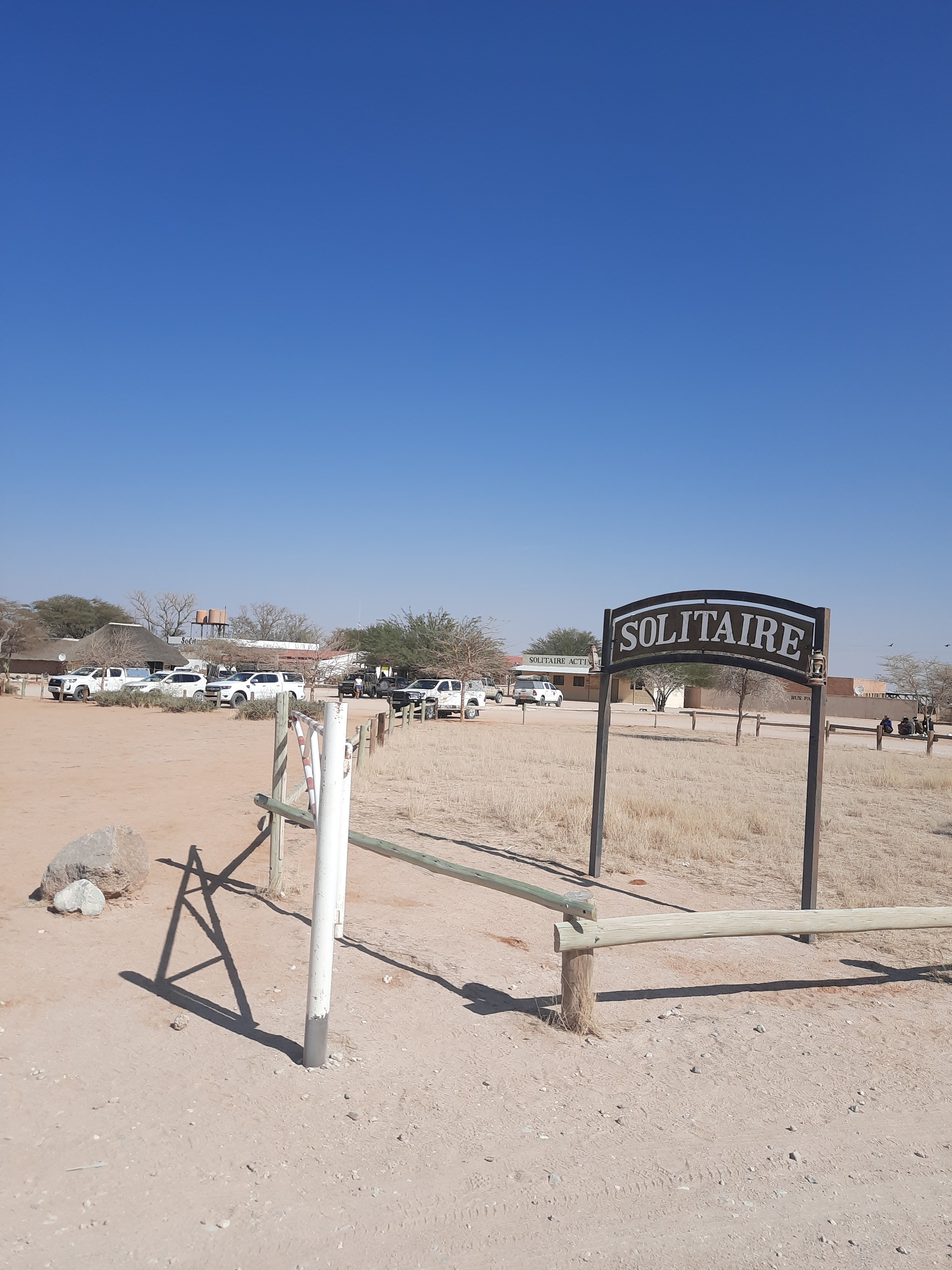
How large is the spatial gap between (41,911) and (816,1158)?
16.9ft

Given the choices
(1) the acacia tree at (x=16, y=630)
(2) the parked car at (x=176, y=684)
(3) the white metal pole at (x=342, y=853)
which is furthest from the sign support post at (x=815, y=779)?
(1) the acacia tree at (x=16, y=630)

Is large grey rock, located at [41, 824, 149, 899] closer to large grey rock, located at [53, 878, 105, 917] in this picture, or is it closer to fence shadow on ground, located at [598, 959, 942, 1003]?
large grey rock, located at [53, 878, 105, 917]

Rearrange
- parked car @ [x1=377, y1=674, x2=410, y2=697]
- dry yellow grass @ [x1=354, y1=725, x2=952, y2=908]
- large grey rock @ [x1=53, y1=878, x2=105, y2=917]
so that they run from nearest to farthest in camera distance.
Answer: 1. large grey rock @ [x1=53, y1=878, x2=105, y2=917]
2. dry yellow grass @ [x1=354, y1=725, x2=952, y2=908]
3. parked car @ [x1=377, y1=674, x2=410, y2=697]

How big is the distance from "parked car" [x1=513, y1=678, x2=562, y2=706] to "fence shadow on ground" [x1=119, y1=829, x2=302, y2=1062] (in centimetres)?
4598

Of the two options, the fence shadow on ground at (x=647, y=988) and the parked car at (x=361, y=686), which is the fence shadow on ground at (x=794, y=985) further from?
the parked car at (x=361, y=686)

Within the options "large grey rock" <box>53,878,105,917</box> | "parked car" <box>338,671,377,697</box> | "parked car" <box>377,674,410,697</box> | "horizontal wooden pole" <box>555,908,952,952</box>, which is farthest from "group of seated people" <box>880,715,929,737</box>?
"large grey rock" <box>53,878,105,917</box>

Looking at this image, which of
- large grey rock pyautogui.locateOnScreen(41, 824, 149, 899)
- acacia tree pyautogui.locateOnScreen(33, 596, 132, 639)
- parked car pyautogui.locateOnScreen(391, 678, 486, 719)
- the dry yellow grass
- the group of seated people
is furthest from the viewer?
acacia tree pyautogui.locateOnScreen(33, 596, 132, 639)

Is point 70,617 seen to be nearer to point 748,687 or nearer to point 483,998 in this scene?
point 748,687

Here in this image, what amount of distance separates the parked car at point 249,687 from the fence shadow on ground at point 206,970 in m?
26.8

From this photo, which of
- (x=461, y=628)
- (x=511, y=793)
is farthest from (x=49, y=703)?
(x=511, y=793)

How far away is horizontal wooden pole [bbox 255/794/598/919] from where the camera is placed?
4.80m

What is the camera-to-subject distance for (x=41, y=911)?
6.15 meters

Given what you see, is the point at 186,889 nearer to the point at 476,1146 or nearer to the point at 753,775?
the point at 476,1146

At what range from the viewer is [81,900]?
6125 mm
